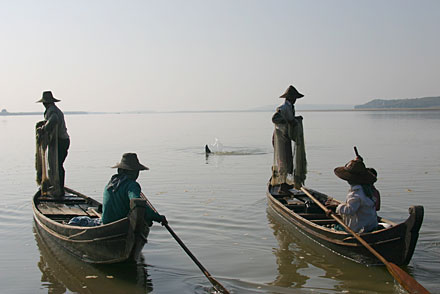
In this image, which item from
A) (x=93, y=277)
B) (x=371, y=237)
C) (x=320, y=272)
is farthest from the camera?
(x=320, y=272)

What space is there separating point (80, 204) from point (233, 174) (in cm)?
814

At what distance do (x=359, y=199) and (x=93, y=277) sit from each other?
4.27 m

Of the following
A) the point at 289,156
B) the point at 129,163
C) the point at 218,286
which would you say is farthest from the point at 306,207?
the point at 129,163

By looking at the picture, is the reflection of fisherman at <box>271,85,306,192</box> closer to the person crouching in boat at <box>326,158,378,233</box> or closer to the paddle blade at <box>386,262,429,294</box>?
the person crouching in boat at <box>326,158,378,233</box>

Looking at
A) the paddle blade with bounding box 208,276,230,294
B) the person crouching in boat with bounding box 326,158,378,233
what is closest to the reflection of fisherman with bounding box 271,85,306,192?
the person crouching in boat with bounding box 326,158,378,233

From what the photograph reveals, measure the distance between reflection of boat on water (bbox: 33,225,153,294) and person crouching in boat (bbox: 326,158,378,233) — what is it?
10.7 feet

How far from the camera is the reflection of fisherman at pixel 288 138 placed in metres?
11.3

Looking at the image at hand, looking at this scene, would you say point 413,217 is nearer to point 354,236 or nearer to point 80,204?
point 354,236

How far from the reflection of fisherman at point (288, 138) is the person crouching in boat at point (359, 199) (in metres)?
3.78

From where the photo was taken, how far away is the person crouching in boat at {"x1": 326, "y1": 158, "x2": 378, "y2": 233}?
288 inches

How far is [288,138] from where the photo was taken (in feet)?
38.3

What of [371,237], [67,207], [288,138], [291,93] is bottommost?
[67,207]

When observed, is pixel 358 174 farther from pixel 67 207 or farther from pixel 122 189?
pixel 67 207

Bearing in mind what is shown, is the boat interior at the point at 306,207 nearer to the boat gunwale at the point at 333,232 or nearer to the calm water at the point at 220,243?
the boat gunwale at the point at 333,232
